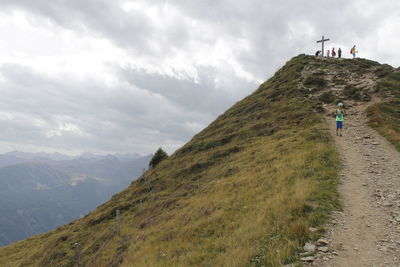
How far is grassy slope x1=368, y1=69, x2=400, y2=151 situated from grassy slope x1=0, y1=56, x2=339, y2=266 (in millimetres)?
4184

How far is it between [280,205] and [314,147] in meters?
8.67

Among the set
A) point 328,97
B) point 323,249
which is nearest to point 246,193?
point 323,249

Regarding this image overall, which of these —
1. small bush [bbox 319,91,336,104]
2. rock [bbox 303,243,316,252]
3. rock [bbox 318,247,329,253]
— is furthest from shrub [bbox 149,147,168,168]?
rock [bbox 318,247,329,253]

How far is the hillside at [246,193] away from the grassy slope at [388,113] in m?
1.01

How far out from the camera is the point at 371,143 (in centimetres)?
1847

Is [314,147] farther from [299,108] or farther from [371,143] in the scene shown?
[299,108]

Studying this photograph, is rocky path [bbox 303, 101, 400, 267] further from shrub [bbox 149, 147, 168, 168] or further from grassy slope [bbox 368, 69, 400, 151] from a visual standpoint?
shrub [bbox 149, 147, 168, 168]

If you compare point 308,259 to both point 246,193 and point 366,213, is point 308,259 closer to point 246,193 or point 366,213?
point 366,213

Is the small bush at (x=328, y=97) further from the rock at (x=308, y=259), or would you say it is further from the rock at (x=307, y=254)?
the rock at (x=308, y=259)

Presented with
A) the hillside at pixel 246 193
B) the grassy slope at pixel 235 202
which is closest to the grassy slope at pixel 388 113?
the hillside at pixel 246 193

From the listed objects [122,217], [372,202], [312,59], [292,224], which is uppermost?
[312,59]

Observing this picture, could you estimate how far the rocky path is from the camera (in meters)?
7.41

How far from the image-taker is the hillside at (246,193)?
9.75 metres

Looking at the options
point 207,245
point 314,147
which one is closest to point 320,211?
point 207,245
